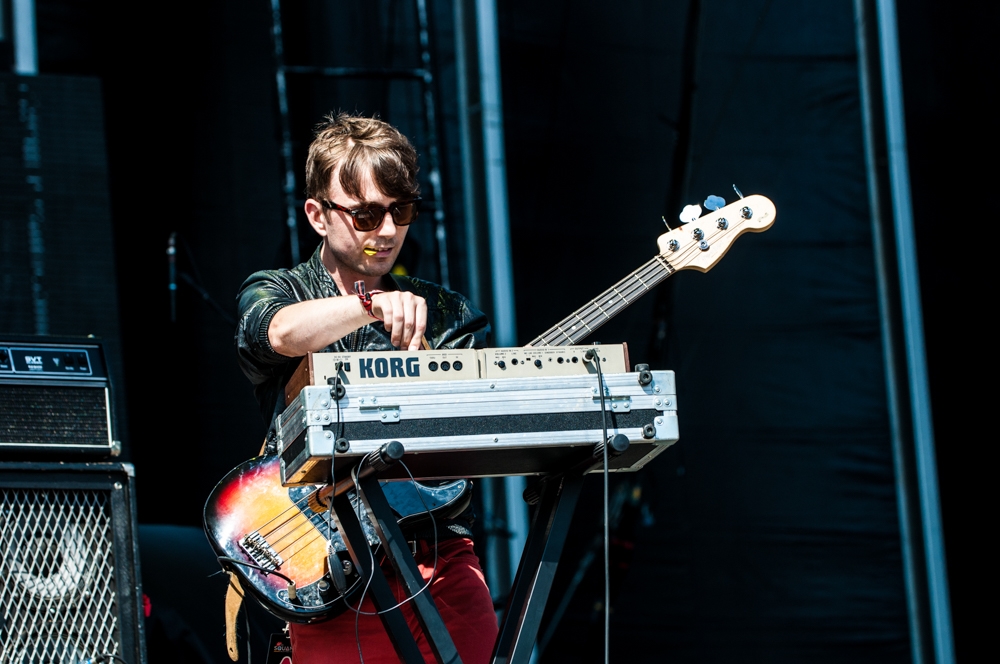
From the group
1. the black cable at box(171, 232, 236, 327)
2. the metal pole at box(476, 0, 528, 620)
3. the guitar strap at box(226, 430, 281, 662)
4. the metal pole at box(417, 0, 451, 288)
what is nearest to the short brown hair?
the guitar strap at box(226, 430, 281, 662)

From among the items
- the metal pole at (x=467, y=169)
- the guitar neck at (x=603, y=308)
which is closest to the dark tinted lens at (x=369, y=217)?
the guitar neck at (x=603, y=308)

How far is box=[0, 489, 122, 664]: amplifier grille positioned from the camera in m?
2.47

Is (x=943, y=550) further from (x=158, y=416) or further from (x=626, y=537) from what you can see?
(x=158, y=416)

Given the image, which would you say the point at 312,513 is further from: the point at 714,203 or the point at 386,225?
the point at 714,203

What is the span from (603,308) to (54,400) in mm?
1281

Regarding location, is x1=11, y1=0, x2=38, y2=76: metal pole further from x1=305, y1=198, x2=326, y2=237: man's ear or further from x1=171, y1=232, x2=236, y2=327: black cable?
x1=305, y1=198, x2=326, y2=237: man's ear

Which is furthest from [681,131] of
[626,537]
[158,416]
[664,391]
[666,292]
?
[664,391]

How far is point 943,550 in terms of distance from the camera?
4.85 metres

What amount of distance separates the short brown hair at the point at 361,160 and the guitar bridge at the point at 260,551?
654 millimetres

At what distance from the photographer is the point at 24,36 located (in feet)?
13.9

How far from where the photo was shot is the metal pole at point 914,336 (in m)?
4.82

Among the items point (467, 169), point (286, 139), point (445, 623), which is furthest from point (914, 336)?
point (445, 623)

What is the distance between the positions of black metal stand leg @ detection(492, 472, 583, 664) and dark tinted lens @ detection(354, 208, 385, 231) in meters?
0.61

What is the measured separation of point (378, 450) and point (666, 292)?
322cm
